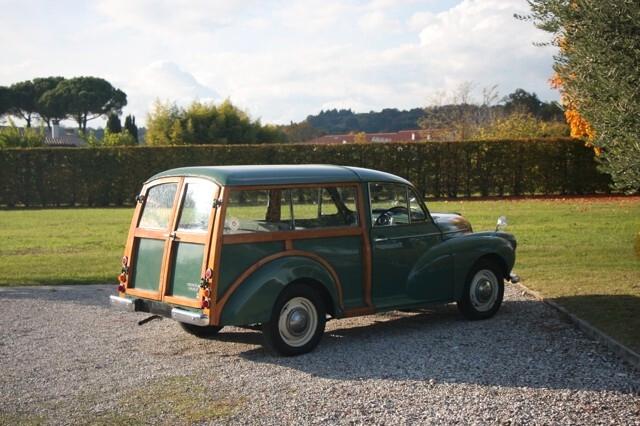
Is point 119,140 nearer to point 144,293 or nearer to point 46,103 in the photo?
point 46,103

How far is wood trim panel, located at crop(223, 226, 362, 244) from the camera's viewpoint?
7.61 m

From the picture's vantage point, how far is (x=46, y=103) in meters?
80.9

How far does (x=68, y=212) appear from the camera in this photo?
28.2 meters

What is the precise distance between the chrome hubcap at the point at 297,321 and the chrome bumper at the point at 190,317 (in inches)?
29.1

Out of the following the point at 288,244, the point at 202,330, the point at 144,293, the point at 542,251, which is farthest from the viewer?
the point at 542,251

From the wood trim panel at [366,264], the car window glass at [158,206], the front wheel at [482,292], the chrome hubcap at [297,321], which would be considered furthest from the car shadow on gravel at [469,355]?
the car window glass at [158,206]

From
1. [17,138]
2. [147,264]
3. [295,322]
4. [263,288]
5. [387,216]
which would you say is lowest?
[295,322]

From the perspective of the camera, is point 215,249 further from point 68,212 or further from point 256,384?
point 68,212

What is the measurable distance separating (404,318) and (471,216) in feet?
41.7

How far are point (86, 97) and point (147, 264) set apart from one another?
77.2m

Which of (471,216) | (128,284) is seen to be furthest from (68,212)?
(128,284)

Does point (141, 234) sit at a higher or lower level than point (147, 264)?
higher

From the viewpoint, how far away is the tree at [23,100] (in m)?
80.3

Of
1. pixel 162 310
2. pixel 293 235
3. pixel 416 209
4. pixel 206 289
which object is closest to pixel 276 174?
pixel 293 235
